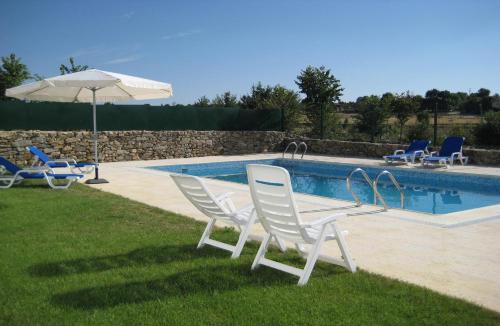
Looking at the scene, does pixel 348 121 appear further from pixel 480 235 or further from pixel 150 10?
pixel 480 235

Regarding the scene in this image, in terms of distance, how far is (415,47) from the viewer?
1842cm

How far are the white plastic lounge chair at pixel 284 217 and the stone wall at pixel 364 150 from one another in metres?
12.1

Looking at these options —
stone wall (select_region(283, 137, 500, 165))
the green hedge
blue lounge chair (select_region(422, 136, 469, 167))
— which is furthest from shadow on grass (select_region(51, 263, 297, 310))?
the green hedge

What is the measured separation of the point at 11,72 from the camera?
30984 millimetres

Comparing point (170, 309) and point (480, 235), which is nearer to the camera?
point (170, 309)

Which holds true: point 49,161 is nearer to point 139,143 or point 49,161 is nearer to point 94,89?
point 94,89

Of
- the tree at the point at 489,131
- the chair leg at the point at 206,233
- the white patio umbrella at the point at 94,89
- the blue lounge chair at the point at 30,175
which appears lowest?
the chair leg at the point at 206,233

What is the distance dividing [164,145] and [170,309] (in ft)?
48.6

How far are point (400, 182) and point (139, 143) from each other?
29.6ft

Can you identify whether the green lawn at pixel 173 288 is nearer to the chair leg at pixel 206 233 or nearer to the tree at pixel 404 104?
the chair leg at pixel 206 233

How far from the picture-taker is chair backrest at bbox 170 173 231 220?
15.2ft

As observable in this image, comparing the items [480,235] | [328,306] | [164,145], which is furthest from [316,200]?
[164,145]

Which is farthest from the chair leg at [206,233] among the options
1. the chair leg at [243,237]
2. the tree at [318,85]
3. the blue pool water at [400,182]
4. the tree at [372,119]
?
the tree at [318,85]

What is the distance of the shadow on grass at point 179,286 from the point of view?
3715 millimetres
